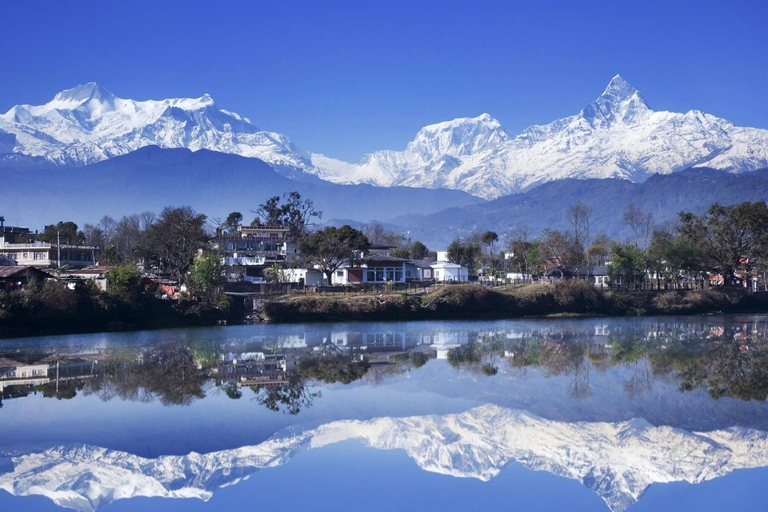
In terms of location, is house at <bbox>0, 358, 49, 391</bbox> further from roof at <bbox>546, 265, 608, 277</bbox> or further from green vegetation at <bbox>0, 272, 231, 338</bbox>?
roof at <bbox>546, 265, 608, 277</bbox>

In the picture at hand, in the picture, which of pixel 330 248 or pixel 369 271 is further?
pixel 369 271

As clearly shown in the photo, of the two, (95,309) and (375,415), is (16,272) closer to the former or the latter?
(95,309)

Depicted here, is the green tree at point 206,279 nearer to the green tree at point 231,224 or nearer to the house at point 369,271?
the house at point 369,271

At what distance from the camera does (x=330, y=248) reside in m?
66.9

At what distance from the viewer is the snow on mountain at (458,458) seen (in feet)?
59.3

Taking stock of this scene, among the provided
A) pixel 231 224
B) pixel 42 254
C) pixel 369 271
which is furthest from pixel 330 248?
pixel 231 224

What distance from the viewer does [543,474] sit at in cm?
1900

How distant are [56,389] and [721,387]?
21999 millimetres

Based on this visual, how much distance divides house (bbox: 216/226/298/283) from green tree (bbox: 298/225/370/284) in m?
6.37

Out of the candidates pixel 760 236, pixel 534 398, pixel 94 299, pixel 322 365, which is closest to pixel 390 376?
pixel 322 365

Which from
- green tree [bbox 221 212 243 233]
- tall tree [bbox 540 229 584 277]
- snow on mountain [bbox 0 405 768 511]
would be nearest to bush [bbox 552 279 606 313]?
tall tree [bbox 540 229 584 277]

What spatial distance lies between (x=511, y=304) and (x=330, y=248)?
1510 cm

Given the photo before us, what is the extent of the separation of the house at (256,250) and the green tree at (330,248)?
6.37m

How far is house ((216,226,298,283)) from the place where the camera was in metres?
77.5
